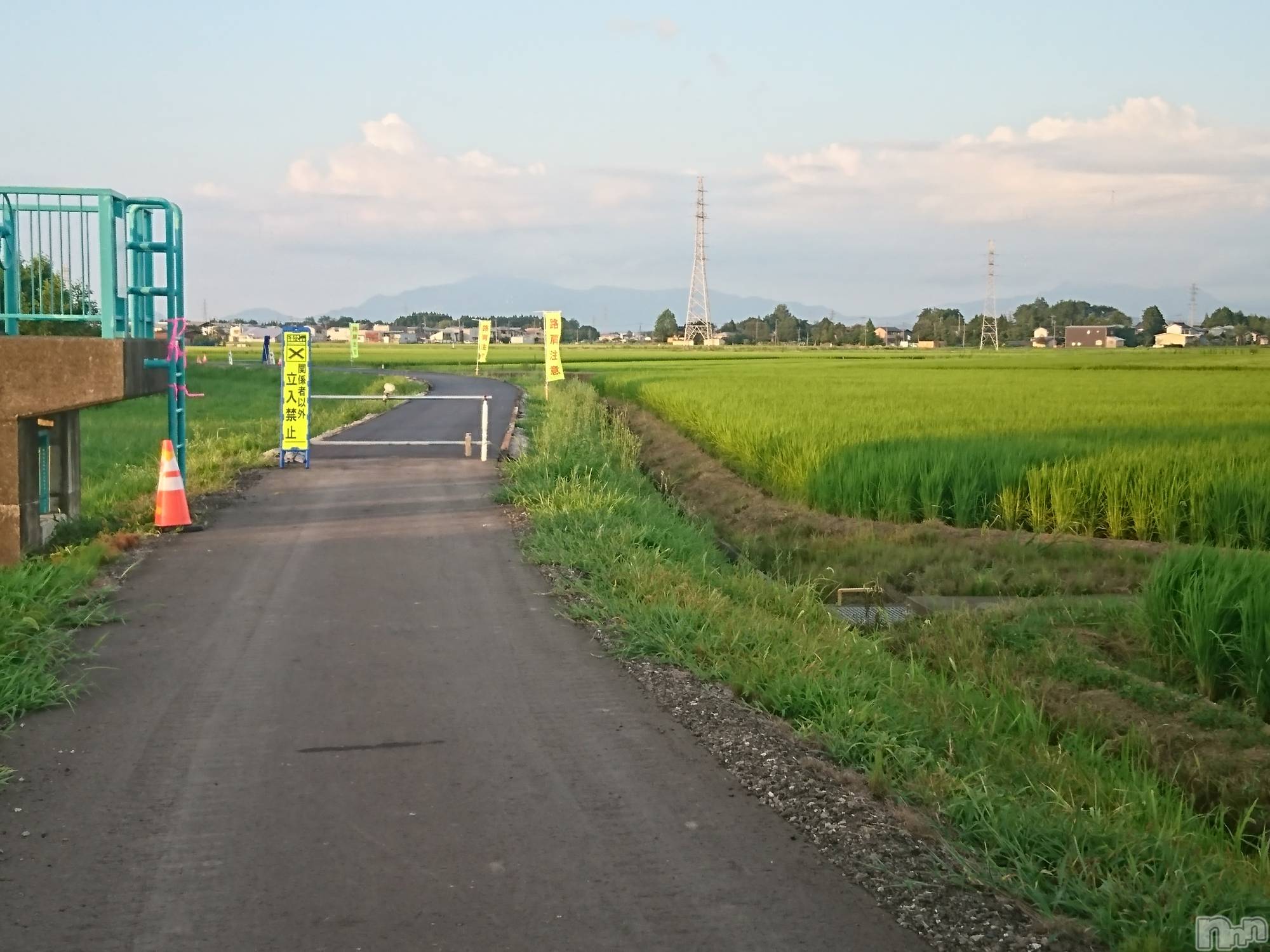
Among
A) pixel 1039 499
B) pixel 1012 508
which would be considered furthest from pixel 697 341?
pixel 1039 499

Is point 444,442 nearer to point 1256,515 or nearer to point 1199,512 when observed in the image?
point 1199,512

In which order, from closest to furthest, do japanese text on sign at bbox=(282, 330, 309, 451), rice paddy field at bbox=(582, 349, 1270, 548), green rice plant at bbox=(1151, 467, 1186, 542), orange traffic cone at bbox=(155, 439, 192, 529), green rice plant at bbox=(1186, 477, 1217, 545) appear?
orange traffic cone at bbox=(155, 439, 192, 529) < green rice plant at bbox=(1186, 477, 1217, 545) < green rice plant at bbox=(1151, 467, 1186, 542) < rice paddy field at bbox=(582, 349, 1270, 548) < japanese text on sign at bbox=(282, 330, 309, 451)

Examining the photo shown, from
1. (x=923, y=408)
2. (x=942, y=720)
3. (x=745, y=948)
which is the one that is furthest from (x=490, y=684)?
(x=923, y=408)

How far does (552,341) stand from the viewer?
27.2 meters

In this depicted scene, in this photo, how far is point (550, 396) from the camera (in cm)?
3562

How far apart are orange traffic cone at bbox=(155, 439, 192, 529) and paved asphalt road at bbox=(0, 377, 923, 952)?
2668 mm

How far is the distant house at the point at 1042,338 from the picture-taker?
15000 centimetres

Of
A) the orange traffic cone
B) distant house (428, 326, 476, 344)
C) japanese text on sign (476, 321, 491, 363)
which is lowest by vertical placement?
the orange traffic cone

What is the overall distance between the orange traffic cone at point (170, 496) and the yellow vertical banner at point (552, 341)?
15.0 metres

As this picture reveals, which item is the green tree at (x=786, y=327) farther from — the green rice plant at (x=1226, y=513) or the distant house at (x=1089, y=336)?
the green rice plant at (x=1226, y=513)

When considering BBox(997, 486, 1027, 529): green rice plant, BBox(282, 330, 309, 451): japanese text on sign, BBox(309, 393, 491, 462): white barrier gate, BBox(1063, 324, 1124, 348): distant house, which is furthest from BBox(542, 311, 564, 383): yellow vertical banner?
BBox(1063, 324, 1124, 348): distant house

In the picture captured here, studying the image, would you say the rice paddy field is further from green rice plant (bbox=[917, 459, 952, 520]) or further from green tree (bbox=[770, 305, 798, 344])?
green tree (bbox=[770, 305, 798, 344])

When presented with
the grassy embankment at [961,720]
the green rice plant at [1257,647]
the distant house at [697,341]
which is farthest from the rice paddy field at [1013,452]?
the distant house at [697,341]

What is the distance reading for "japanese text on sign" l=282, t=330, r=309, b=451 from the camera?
1617cm
